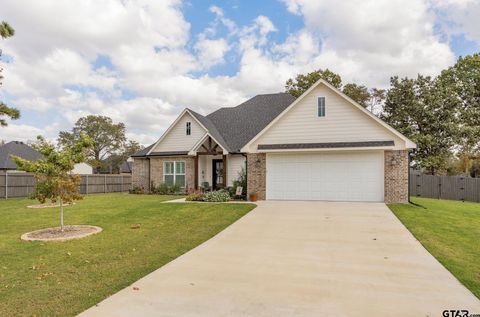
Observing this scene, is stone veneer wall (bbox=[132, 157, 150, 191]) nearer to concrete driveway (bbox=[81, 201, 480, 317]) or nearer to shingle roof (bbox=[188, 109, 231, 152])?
shingle roof (bbox=[188, 109, 231, 152])

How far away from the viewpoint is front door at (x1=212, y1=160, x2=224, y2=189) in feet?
72.0

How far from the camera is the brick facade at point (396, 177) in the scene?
1447 cm

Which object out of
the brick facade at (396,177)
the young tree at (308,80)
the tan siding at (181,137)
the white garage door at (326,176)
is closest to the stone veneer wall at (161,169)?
the tan siding at (181,137)

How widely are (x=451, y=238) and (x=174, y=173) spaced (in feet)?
56.3

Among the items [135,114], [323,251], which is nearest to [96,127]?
[135,114]

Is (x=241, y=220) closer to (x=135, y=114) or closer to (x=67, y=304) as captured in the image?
(x=67, y=304)

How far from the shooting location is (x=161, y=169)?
22.6 m

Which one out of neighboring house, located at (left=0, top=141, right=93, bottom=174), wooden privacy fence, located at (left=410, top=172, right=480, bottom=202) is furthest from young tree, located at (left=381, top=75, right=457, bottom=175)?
neighboring house, located at (left=0, top=141, right=93, bottom=174)

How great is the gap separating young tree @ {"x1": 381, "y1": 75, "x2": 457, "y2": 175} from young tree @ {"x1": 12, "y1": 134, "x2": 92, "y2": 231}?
25756 mm

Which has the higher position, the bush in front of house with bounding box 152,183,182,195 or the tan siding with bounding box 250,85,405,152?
the tan siding with bounding box 250,85,405,152

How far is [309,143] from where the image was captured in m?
15.6

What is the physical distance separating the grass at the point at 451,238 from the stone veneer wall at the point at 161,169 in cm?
1252

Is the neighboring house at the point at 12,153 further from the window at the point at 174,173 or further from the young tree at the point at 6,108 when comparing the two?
the young tree at the point at 6,108

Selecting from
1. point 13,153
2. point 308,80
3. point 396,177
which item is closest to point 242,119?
point 396,177
